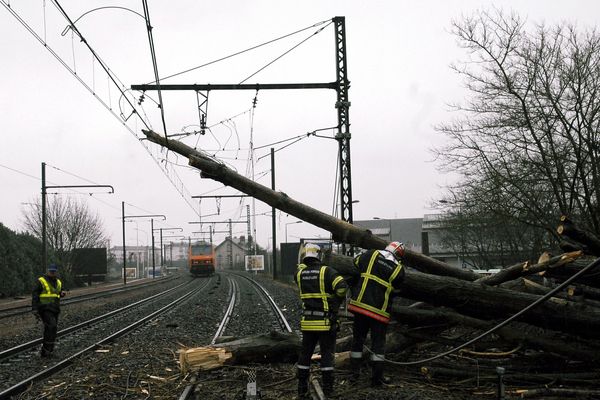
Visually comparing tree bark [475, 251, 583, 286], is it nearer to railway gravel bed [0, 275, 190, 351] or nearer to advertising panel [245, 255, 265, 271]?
railway gravel bed [0, 275, 190, 351]

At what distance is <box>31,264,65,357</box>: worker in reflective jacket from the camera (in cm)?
1127

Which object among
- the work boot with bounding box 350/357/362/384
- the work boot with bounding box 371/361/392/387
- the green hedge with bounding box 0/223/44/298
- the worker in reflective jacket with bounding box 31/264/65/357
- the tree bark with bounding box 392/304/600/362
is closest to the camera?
the work boot with bounding box 371/361/392/387

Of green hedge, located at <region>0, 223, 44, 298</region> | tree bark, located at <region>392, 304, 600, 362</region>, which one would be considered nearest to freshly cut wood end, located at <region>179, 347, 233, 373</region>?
tree bark, located at <region>392, 304, 600, 362</region>

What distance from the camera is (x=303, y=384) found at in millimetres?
6961

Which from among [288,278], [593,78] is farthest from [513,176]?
[288,278]

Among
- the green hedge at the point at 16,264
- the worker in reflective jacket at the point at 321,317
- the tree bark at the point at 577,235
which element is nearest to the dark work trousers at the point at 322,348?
the worker in reflective jacket at the point at 321,317

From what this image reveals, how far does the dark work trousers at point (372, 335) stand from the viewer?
23.4 feet

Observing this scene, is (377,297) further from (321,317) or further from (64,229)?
(64,229)

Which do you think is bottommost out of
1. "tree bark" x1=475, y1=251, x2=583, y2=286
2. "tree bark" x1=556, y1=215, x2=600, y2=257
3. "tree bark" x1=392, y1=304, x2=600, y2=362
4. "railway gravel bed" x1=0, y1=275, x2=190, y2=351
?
"railway gravel bed" x1=0, y1=275, x2=190, y2=351

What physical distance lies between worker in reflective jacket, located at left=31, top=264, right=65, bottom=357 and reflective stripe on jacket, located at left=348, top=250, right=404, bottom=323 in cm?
695

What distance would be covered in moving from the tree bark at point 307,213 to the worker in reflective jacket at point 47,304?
4067mm

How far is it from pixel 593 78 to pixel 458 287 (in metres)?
12.5

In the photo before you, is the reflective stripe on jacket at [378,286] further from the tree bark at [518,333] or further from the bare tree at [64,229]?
the bare tree at [64,229]

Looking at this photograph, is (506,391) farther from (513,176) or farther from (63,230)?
(63,230)
